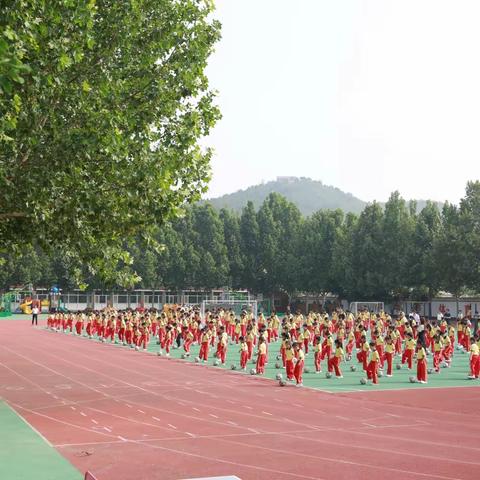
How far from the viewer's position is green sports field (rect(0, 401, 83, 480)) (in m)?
11.6

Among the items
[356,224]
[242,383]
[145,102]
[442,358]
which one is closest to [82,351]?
[242,383]

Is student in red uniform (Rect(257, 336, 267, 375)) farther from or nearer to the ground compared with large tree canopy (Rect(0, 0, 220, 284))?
nearer to the ground

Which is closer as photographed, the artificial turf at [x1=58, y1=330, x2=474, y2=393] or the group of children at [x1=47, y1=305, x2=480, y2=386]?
the artificial turf at [x1=58, y1=330, x2=474, y2=393]

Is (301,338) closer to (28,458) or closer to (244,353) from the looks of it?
(244,353)

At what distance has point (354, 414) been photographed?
17.8 meters

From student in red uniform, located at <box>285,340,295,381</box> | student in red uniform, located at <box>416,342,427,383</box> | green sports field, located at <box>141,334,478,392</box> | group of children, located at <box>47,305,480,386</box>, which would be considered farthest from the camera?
group of children, located at <box>47,305,480,386</box>

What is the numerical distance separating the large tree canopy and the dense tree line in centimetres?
4186

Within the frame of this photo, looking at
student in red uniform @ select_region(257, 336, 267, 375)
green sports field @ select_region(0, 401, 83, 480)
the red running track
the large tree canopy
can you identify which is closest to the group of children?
student in red uniform @ select_region(257, 336, 267, 375)

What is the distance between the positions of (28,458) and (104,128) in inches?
278

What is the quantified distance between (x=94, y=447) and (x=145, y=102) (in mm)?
8660

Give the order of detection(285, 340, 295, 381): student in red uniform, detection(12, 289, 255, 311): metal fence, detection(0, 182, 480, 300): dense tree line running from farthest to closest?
detection(12, 289, 255, 311): metal fence → detection(0, 182, 480, 300): dense tree line → detection(285, 340, 295, 381): student in red uniform

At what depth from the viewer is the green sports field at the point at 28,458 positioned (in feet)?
38.1

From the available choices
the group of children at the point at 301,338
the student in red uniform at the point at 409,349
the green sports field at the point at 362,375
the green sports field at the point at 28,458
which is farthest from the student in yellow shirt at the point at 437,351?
the green sports field at the point at 28,458

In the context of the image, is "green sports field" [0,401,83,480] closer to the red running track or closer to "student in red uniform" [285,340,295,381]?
the red running track
